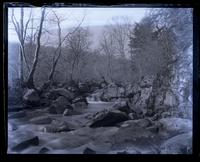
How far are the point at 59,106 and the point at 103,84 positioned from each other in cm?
36

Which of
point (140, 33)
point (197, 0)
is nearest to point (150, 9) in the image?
point (140, 33)

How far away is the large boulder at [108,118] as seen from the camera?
2.47 meters

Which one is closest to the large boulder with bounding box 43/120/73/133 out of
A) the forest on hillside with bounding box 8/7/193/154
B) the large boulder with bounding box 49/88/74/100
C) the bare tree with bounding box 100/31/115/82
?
the forest on hillside with bounding box 8/7/193/154

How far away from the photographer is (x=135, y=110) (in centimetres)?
250

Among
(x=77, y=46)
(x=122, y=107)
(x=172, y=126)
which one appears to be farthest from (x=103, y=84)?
(x=172, y=126)

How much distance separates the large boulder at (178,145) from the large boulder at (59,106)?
75 cm

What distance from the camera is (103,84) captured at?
2.51m

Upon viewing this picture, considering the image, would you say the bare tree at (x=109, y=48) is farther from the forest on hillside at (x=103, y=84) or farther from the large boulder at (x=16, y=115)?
the large boulder at (x=16, y=115)

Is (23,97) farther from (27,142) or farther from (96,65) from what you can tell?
(96,65)

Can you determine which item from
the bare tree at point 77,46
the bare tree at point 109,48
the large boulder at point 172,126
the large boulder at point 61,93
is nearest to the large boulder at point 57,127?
the large boulder at point 61,93

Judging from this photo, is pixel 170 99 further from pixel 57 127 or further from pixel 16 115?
pixel 16 115

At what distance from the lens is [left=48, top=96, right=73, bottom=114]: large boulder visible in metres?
2.47
